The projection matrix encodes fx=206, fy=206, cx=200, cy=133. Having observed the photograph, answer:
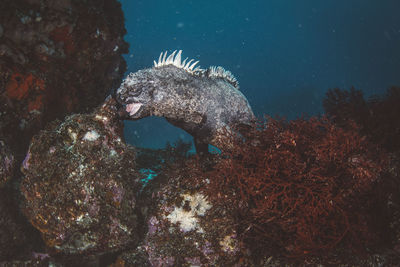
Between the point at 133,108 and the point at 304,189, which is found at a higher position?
the point at 133,108

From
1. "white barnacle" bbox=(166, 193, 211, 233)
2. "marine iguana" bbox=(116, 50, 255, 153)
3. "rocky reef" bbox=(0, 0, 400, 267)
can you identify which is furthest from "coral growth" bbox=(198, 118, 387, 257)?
"marine iguana" bbox=(116, 50, 255, 153)

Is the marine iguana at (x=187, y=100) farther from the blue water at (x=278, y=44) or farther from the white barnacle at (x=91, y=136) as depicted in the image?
the blue water at (x=278, y=44)

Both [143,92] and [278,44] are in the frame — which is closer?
[143,92]

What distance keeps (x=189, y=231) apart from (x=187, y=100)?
229 centimetres

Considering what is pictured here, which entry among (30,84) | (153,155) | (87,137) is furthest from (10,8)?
(153,155)

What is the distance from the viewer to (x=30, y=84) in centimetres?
356

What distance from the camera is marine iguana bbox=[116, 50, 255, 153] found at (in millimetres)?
3672

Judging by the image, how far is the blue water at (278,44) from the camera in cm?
4734

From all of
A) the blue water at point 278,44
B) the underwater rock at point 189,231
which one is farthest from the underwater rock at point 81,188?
the blue water at point 278,44

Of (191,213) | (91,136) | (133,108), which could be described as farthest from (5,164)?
(191,213)

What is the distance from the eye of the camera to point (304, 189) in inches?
120

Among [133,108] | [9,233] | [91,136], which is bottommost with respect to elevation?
[9,233]

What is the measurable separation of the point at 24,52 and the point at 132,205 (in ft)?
10.2

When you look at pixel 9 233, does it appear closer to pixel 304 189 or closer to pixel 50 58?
pixel 50 58
